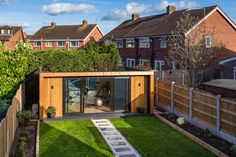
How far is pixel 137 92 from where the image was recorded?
21.0 metres

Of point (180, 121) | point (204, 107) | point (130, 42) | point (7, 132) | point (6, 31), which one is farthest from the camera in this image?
point (6, 31)

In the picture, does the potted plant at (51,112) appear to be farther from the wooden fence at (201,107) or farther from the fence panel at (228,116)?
the fence panel at (228,116)

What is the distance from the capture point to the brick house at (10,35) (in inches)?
2486

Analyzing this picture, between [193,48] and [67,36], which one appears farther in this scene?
[67,36]

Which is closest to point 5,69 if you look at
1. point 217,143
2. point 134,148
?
point 134,148

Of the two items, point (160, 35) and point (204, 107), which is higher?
point (160, 35)

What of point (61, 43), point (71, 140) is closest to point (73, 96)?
point (71, 140)

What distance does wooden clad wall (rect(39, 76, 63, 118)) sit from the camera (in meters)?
19.1

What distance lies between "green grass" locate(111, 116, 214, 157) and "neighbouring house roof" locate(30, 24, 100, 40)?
48397 mm

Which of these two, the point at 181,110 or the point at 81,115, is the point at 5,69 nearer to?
the point at 81,115

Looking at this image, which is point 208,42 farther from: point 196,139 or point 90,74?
point 196,139

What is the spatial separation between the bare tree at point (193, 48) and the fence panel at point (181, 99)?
912cm

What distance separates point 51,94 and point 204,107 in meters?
8.52

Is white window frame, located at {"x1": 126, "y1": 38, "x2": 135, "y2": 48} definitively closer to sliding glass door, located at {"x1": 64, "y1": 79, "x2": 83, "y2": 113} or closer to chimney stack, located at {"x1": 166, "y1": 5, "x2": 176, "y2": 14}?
chimney stack, located at {"x1": 166, "y1": 5, "x2": 176, "y2": 14}
